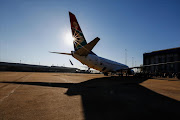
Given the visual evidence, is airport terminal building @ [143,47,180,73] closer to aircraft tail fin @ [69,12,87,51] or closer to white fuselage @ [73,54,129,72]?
white fuselage @ [73,54,129,72]

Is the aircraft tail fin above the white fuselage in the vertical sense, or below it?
above

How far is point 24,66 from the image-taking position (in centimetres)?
8531

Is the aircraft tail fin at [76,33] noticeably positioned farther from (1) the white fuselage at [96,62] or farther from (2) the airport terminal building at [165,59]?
(2) the airport terminal building at [165,59]

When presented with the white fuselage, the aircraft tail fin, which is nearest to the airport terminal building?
the white fuselage

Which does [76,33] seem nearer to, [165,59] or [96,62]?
[96,62]

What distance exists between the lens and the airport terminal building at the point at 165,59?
4106 centimetres

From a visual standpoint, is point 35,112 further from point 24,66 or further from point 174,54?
point 24,66

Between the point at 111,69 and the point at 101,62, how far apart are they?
195 inches

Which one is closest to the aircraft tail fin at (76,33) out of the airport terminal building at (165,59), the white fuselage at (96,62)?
the white fuselage at (96,62)

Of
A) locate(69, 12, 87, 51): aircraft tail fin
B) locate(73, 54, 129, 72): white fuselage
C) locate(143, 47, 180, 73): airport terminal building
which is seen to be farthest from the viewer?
locate(143, 47, 180, 73): airport terminal building

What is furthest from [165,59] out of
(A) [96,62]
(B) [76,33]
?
(B) [76,33]

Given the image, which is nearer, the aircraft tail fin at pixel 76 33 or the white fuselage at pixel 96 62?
the aircraft tail fin at pixel 76 33

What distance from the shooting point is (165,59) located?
44.4 meters

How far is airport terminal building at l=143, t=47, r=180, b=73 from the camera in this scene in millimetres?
41062
